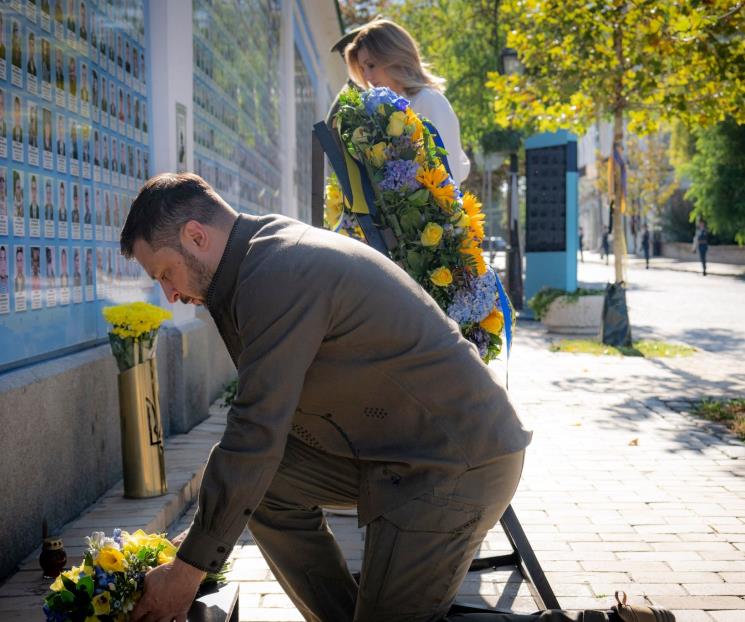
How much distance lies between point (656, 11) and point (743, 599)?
8.00 metres

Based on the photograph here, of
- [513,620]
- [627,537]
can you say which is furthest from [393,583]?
[627,537]

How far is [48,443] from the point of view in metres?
4.27

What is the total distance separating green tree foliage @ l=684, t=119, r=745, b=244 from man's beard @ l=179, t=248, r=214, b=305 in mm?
32953

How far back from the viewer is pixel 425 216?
13.4 ft

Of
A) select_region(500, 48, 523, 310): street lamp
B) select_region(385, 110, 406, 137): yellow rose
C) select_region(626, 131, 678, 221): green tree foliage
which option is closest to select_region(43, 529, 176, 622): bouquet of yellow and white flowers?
select_region(385, 110, 406, 137): yellow rose

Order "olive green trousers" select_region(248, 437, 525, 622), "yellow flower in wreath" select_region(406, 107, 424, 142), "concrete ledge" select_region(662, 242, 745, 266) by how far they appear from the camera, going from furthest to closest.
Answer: "concrete ledge" select_region(662, 242, 745, 266)
"yellow flower in wreath" select_region(406, 107, 424, 142)
"olive green trousers" select_region(248, 437, 525, 622)

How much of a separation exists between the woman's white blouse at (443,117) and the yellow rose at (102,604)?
2738mm

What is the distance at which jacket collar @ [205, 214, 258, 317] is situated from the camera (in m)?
2.59

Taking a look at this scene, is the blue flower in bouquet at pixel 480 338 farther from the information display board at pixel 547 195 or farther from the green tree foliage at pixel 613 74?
the information display board at pixel 547 195

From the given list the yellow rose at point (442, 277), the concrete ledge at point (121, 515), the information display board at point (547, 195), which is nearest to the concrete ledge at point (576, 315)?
the information display board at point (547, 195)

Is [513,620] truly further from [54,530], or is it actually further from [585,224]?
[585,224]

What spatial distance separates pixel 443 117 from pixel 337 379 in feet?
7.70

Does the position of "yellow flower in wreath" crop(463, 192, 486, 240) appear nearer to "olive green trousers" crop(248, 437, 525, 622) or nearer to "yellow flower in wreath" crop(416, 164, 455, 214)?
"yellow flower in wreath" crop(416, 164, 455, 214)

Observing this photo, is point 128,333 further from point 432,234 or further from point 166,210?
point 166,210
